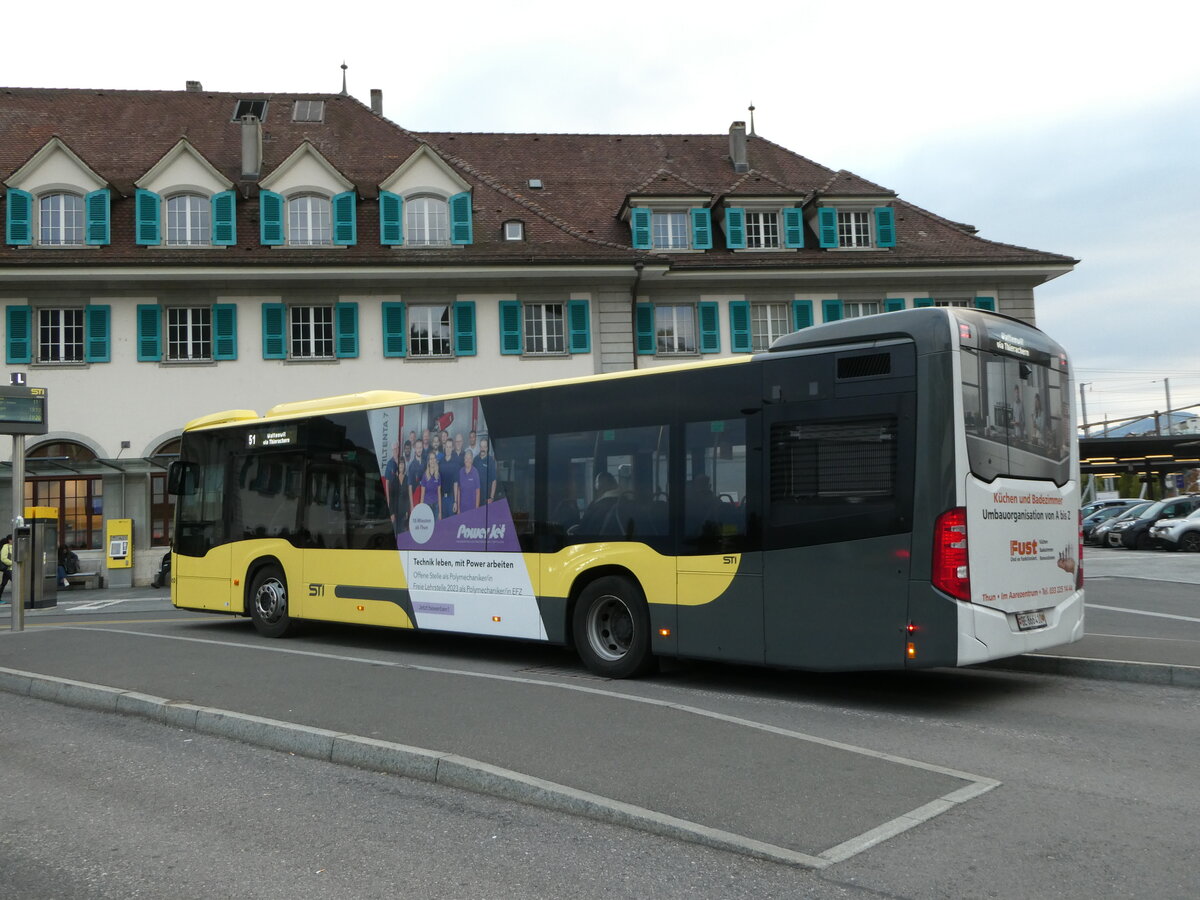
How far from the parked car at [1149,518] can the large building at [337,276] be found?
26.2ft

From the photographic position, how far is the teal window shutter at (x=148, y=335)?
28125 mm

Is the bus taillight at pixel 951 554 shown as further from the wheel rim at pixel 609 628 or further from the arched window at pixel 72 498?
the arched window at pixel 72 498

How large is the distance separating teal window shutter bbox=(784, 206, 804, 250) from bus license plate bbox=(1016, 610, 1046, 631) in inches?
975

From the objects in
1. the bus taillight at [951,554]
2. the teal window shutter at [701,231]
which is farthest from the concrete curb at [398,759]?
the teal window shutter at [701,231]

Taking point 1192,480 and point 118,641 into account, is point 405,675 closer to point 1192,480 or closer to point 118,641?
→ point 118,641

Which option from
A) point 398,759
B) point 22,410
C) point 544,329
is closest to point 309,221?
point 544,329

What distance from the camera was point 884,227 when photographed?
32531 mm

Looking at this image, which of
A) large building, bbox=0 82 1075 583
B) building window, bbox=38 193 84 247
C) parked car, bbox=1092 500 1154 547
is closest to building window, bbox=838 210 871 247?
large building, bbox=0 82 1075 583

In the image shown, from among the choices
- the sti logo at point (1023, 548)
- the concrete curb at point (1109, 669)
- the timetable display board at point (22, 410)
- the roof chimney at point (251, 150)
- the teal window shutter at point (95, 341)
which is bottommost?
the concrete curb at point (1109, 669)

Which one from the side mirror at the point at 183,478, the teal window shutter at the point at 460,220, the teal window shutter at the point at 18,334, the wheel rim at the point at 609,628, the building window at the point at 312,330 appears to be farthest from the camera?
the teal window shutter at the point at 460,220

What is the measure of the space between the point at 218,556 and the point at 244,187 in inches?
733

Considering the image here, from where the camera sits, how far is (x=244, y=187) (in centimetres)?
3050

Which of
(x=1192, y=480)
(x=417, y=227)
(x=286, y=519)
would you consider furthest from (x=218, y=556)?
(x=1192, y=480)

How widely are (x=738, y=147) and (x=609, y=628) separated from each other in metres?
29.0
